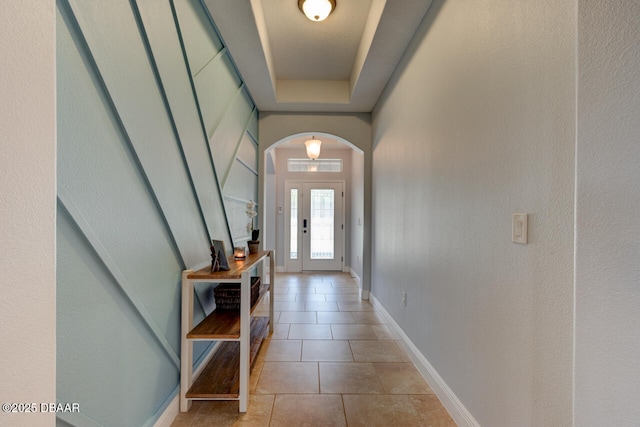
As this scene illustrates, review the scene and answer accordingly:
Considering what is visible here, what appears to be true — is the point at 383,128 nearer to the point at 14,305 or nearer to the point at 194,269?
the point at 194,269

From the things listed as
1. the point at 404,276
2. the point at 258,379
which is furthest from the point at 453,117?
the point at 258,379

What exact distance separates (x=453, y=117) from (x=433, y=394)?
176 cm

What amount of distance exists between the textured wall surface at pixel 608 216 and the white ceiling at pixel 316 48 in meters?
1.60

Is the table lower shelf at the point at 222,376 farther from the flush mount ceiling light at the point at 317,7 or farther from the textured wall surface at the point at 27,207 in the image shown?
the flush mount ceiling light at the point at 317,7

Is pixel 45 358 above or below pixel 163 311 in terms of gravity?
above

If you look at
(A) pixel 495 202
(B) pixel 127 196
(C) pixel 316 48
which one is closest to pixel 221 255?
(B) pixel 127 196

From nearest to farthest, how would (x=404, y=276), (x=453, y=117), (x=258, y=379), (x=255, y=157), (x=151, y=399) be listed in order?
(x=151, y=399) → (x=453, y=117) → (x=258, y=379) → (x=404, y=276) → (x=255, y=157)

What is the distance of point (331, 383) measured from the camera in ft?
6.66

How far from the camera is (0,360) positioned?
22.5 inches

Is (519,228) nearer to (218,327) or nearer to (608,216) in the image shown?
(608,216)

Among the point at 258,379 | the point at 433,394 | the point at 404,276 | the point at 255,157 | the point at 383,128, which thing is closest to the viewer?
the point at 433,394

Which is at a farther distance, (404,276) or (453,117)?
(404,276)

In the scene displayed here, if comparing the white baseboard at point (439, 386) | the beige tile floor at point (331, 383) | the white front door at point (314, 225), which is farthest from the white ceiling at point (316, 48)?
the beige tile floor at point (331, 383)

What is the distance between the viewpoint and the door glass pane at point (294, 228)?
598cm
